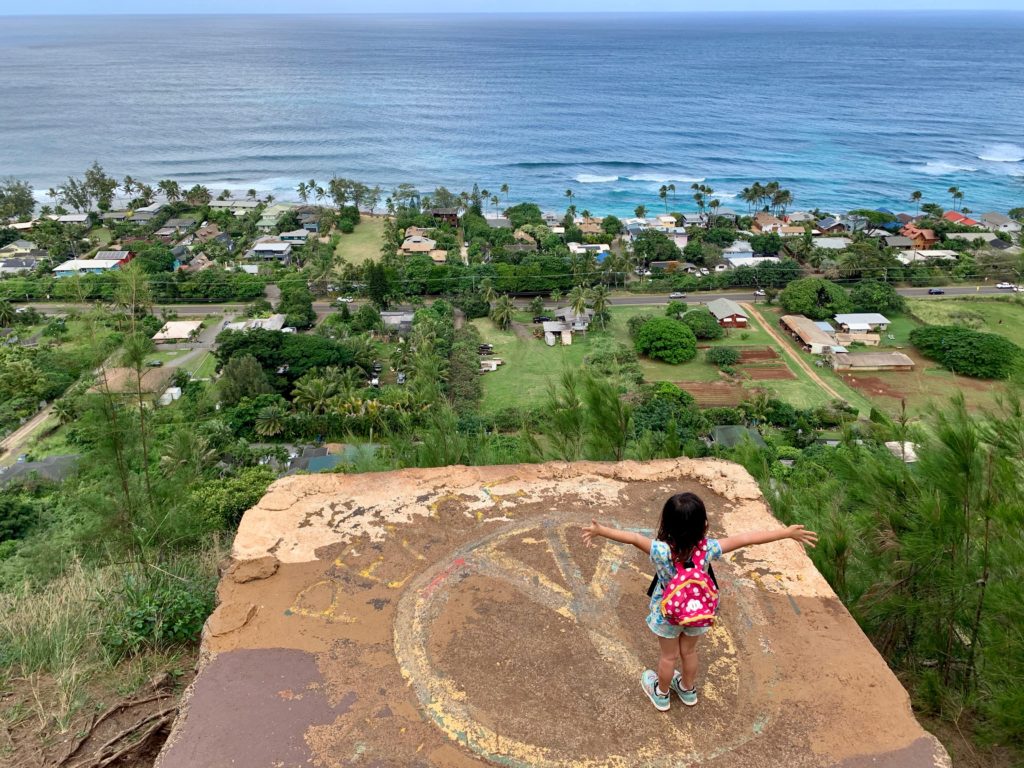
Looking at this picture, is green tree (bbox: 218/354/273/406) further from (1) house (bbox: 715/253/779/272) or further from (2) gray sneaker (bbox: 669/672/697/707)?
(1) house (bbox: 715/253/779/272)

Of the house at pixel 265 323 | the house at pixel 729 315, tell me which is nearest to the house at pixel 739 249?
the house at pixel 729 315

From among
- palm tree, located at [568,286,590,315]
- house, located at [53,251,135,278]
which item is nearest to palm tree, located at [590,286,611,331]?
palm tree, located at [568,286,590,315]

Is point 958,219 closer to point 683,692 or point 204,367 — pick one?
point 204,367

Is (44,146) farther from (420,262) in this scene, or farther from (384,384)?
(384,384)

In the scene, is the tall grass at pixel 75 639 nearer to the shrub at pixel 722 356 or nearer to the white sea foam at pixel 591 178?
the shrub at pixel 722 356

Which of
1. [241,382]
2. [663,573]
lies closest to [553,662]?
[663,573]

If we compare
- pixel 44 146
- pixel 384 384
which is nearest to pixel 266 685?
pixel 384 384

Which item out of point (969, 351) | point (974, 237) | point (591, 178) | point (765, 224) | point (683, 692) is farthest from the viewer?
point (591, 178)
